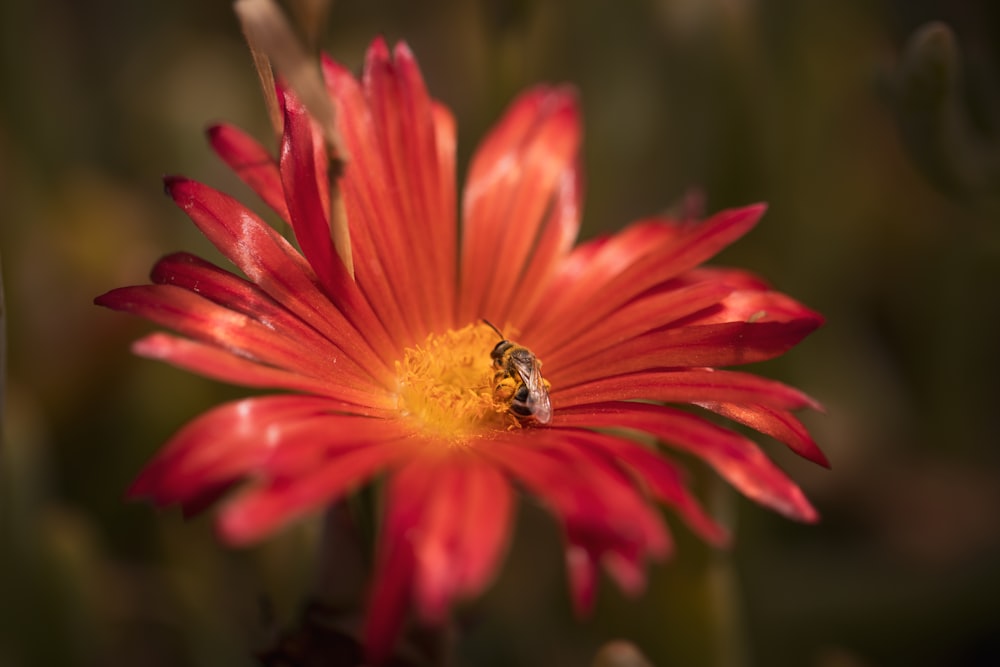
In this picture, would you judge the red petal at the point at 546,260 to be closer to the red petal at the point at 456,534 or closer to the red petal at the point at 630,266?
the red petal at the point at 630,266

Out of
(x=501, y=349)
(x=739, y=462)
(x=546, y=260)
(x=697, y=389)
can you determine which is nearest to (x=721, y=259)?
(x=546, y=260)

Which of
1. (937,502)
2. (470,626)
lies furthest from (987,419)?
(470,626)

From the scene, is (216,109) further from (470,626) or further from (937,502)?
(937,502)

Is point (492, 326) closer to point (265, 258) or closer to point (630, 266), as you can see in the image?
point (630, 266)

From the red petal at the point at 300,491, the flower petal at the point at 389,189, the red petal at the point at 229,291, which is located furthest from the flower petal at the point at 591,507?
the flower petal at the point at 389,189

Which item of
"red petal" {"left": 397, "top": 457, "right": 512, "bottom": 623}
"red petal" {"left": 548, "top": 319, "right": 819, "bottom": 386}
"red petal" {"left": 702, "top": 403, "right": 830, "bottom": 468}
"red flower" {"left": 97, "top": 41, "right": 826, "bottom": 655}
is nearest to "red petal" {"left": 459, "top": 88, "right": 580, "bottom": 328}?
"red flower" {"left": 97, "top": 41, "right": 826, "bottom": 655}

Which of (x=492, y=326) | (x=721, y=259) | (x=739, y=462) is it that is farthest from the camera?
(x=721, y=259)
